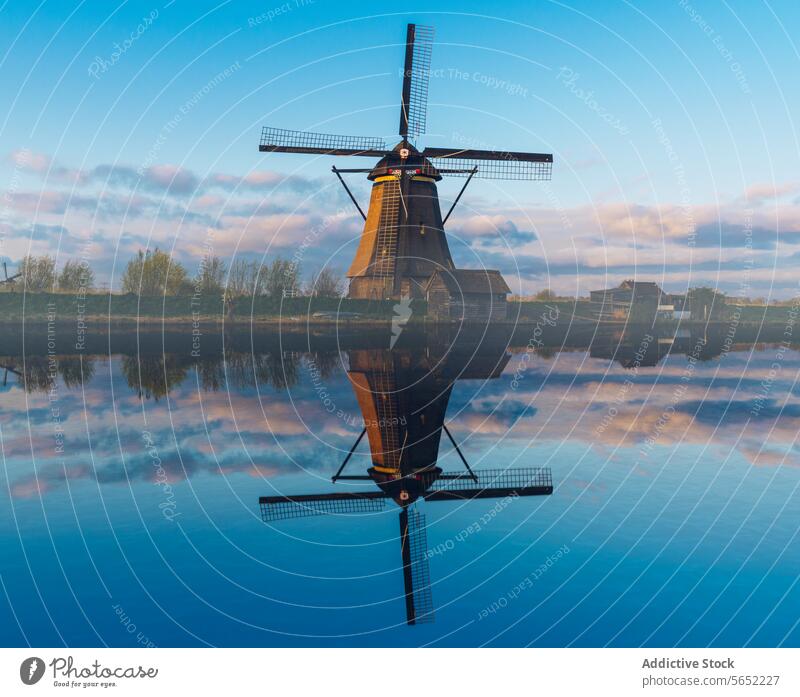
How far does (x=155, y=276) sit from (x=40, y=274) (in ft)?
57.3

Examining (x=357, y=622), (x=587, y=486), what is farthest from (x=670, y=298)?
(x=357, y=622)

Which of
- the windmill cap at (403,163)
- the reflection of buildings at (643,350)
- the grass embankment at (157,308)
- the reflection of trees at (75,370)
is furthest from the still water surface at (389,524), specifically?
the grass embankment at (157,308)

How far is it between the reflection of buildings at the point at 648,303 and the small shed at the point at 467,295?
123ft

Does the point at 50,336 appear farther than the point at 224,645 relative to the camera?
Yes

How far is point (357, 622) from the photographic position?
10.5 metres

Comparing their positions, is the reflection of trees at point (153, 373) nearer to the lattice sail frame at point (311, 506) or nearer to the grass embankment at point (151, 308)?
the lattice sail frame at point (311, 506)

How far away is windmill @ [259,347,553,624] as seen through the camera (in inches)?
517

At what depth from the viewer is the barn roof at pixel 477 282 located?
76.7 metres

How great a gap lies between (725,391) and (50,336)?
53.2 meters

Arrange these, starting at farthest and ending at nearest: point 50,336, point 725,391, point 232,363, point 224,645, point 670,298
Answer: point 670,298 → point 50,336 → point 232,363 → point 725,391 → point 224,645

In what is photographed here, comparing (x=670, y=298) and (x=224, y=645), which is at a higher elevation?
(x=670, y=298)

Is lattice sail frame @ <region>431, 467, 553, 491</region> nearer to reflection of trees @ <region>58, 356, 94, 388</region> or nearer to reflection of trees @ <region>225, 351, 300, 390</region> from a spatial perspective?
reflection of trees @ <region>225, 351, 300, 390</region>

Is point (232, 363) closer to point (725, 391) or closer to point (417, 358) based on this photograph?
point (417, 358)

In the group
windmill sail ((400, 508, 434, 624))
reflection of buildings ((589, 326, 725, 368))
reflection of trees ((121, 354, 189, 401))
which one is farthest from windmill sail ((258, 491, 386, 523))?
reflection of buildings ((589, 326, 725, 368))
